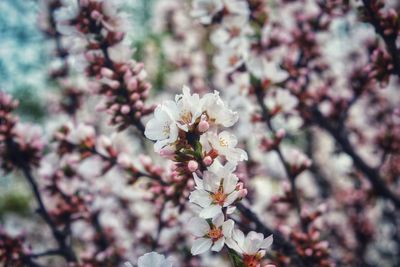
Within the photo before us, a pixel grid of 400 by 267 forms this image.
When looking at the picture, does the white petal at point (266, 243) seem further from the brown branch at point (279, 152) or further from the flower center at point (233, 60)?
the flower center at point (233, 60)

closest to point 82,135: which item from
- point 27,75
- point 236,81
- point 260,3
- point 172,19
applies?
point 236,81

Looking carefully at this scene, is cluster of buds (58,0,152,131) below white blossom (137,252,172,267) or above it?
above

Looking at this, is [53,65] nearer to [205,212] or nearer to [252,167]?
[252,167]

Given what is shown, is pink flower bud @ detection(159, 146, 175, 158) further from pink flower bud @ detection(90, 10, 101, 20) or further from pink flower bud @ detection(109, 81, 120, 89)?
pink flower bud @ detection(90, 10, 101, 20)

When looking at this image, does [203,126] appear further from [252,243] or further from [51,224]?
[51,224]

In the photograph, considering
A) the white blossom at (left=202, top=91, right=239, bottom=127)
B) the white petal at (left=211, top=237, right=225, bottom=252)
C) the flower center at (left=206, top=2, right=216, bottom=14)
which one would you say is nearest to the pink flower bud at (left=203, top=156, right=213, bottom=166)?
the white blossom at (left=202, top=91, right=239, bottom=127)

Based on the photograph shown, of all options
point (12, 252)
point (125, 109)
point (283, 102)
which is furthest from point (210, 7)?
point (12, 252)
